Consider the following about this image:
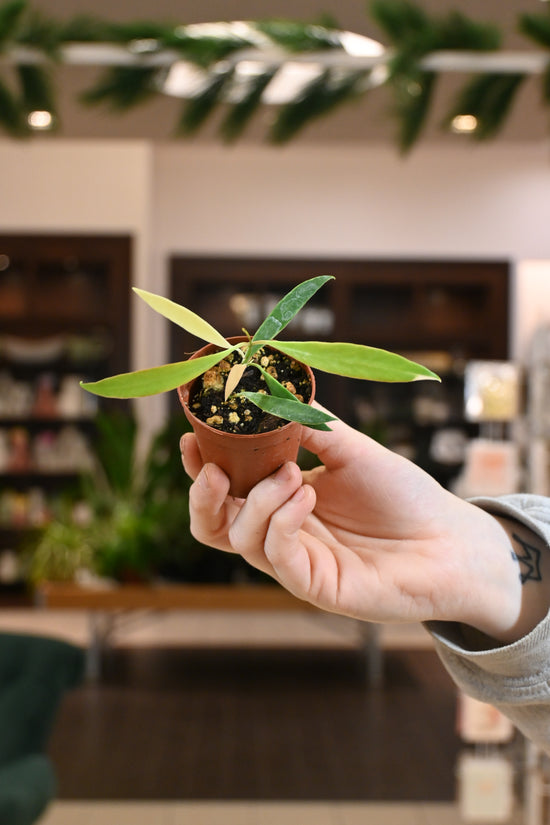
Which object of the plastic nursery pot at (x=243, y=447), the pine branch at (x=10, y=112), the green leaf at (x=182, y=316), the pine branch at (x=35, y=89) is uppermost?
the pine branch at (x=35, y=89)

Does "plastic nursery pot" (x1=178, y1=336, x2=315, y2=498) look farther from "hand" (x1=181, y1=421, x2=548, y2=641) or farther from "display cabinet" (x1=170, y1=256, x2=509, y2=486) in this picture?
"display cabinet" (x1=170, y1=256, x2=509, y2=486)

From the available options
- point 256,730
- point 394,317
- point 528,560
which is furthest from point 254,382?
point 394,317

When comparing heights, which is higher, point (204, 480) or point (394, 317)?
point (394, 317)

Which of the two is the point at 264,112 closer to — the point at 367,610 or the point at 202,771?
the point at 202,771

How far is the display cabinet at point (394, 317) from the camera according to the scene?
6832mm

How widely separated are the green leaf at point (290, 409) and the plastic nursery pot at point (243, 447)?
0.05 metres

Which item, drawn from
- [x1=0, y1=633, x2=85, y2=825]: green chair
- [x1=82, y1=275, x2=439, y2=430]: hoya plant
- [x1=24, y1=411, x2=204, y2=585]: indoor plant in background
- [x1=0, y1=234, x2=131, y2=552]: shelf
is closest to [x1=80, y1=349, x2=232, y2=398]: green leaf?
[x1=82, y1=275, x2=439, y2=430]: hoya plant

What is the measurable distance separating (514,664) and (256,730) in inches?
139

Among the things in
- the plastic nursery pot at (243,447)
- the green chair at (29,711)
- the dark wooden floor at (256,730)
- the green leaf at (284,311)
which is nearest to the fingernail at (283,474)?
the plastic nursery pot at (243,447)

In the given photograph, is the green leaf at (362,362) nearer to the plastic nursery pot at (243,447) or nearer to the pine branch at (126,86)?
the plastic nursery pot at (243,447)

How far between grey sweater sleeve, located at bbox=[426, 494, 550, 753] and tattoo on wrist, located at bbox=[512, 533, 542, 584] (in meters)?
0.02

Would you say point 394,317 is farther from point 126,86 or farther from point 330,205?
point 126,86

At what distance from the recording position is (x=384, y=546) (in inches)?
32.5

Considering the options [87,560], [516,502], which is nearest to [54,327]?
[87,560]
